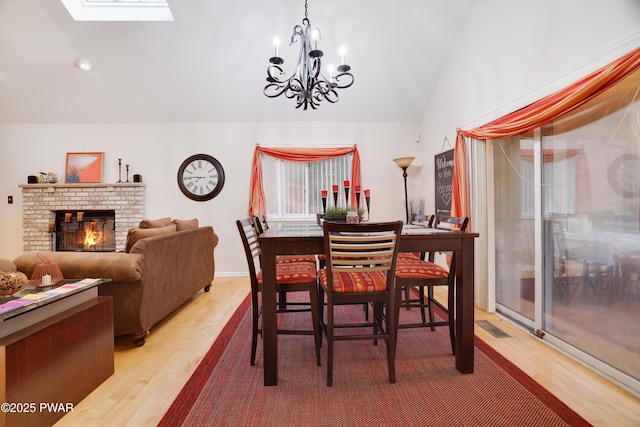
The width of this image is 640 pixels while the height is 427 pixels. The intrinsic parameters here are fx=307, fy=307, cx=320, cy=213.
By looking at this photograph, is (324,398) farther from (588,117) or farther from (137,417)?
(588,117)

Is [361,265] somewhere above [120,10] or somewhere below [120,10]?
below

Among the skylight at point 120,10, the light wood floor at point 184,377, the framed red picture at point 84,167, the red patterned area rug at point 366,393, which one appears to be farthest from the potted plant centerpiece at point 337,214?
the framed red picture at point 84,167

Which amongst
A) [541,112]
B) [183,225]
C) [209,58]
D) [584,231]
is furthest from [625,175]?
[209,58]

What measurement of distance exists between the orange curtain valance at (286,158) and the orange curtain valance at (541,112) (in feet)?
5.24

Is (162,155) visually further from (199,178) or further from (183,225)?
(183,225)

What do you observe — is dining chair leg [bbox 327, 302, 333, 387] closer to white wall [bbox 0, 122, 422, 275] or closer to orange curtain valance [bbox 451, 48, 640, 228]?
orange curtain valance [bbox 451, 48, 640, 228]

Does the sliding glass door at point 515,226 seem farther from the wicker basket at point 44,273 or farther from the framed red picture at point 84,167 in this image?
the framed red picture at point 84,167

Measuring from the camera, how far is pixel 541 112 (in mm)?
2080

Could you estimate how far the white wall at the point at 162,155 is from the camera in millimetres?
4578

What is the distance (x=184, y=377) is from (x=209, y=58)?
11.6ft

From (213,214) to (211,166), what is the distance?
0.72m

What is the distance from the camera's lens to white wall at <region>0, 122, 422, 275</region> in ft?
15.0

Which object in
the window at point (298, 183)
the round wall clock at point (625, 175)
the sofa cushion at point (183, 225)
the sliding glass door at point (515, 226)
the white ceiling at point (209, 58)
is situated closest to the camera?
the round wall clock at point (625, 175)

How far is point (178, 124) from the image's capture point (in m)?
4.56
